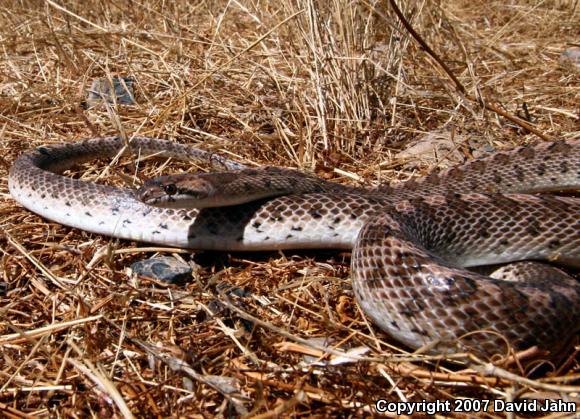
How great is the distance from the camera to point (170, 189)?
4.39 m

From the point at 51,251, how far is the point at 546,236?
3876 mm

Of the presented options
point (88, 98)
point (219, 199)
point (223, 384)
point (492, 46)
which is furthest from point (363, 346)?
point (492, 46)

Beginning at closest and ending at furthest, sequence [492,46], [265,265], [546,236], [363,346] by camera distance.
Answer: [363,346], [546,236], [265,265], [492,46]

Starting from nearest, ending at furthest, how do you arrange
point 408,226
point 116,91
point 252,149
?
point 408,226, point 252,149, point 116,91

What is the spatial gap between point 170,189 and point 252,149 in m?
2.13

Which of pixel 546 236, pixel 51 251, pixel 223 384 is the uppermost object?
pixel 546 236

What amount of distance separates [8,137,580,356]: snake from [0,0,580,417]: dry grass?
192 mm

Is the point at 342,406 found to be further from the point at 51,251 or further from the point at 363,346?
the point at 51,251

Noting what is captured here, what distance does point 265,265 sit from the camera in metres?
4.55

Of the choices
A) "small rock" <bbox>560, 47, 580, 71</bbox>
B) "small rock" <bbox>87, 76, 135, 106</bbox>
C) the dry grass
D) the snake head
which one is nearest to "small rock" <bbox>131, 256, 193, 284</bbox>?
the dry grass

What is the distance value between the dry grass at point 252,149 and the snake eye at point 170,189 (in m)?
0.60

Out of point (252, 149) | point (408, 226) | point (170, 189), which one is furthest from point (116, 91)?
point (408, 226)

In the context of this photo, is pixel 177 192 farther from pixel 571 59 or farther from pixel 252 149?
pixel 571 59

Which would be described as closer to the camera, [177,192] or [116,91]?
[177,192]
